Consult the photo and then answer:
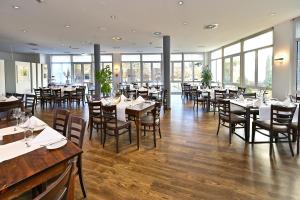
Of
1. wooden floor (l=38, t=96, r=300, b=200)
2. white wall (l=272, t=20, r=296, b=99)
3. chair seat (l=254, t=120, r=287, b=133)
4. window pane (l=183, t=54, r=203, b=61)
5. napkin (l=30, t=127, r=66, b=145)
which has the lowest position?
wooden floor (l=38, t=96, r=300, b=200)

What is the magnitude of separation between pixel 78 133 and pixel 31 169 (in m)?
1.02

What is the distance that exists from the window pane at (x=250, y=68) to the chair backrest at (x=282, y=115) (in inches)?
233

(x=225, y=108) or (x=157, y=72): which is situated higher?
(x=157, y=72)

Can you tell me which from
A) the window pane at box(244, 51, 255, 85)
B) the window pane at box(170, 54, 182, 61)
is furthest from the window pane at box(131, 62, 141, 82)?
the window pane at box(244, 51, 255, 85)

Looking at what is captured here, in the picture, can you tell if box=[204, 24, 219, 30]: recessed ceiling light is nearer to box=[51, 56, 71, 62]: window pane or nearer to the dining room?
the dining room

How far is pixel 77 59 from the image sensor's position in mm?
16703

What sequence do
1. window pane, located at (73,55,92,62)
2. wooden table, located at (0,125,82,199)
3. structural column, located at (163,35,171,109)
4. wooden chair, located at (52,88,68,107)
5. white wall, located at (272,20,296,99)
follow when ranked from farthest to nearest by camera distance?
window pane, located at (73,55,92,62), wooden chair, located at (52,88,68,107), structural column, located at (163,35,171,109), white wall, located at (272,20,296,99), wooden table, located at (0,125,82,199)

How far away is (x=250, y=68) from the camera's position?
9.73 meters

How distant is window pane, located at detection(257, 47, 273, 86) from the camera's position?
8.18m

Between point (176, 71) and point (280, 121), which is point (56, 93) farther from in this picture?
point (280, 121)

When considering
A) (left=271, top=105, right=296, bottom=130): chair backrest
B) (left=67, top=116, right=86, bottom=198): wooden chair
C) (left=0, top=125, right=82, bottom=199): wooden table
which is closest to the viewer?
(left=0, top=125, right=82, bottom=199): wooden table

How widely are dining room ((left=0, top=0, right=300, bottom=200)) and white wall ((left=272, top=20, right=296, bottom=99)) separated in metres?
0.03

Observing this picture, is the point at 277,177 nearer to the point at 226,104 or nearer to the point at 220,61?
the point at 226,104

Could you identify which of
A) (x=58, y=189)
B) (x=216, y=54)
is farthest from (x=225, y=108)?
(x=216, y=54)
